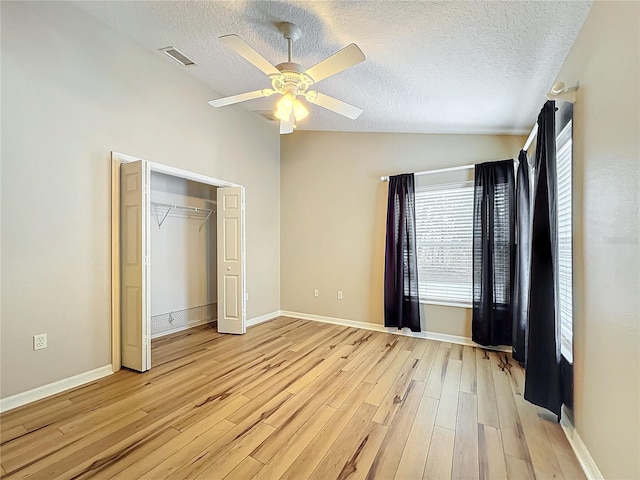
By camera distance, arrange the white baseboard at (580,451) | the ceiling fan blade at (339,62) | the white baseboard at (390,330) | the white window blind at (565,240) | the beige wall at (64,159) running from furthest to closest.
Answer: the white baseboard at (390,330), the beige wall at (64,159), the white window blind at (565,240), the ceiling fan blade at (339,62), the white baseboard at (580,451)

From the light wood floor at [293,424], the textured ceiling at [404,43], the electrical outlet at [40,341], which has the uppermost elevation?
the textured ceiling at [404,43]

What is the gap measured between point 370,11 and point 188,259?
12.3 feet

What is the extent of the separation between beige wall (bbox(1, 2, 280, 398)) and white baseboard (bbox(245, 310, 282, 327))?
1988mm

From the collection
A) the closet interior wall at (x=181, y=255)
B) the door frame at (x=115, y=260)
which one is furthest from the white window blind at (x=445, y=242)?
the door frame at (x=115, y=260)

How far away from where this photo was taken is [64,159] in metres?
2.52

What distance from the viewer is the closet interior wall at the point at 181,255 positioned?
390cm

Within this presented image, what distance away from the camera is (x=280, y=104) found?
2498mm

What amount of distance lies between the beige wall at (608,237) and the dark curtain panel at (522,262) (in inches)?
45.1

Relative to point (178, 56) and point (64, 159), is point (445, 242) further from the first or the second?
point (64, 159)

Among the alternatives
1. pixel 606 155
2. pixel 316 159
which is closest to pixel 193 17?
pixel 316 159

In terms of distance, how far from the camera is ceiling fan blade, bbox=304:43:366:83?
1.94 m

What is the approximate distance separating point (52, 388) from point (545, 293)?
13.0 ft

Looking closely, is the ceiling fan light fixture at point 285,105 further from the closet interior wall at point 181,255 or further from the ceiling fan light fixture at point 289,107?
the closet interior wall at point 181,255

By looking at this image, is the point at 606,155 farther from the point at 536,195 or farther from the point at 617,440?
the point at 617,440
